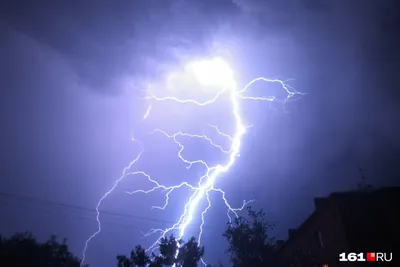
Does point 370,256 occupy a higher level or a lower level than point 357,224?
lower

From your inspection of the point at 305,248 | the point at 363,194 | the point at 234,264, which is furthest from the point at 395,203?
the point at 234,264

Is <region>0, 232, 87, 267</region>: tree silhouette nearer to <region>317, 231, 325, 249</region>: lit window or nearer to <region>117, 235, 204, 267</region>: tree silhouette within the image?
<region>117, 235, 204, 267</region>: tree silhouette

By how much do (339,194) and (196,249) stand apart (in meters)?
15.3

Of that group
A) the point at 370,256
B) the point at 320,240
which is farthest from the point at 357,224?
the point at 320,240

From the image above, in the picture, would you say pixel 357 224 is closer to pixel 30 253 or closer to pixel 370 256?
pixel 370 256

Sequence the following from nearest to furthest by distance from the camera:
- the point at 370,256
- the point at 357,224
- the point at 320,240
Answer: the point at 370,256
the point at 357,224
the point at 320,240

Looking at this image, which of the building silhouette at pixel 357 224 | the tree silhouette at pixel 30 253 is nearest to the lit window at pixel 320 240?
the building silhouette at pixel 357 224

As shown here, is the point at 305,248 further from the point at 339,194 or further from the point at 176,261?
the point at 176,261

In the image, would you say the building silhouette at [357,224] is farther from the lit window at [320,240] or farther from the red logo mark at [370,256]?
the red logo mark at [370,256]

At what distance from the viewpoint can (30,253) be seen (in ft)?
77.6

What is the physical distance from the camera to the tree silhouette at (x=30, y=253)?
72.8 feet

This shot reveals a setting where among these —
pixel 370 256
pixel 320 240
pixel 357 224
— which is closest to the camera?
pixel 370 256

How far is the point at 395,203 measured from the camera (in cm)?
1930

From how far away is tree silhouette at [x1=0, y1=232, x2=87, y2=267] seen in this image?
22178 millimetres
